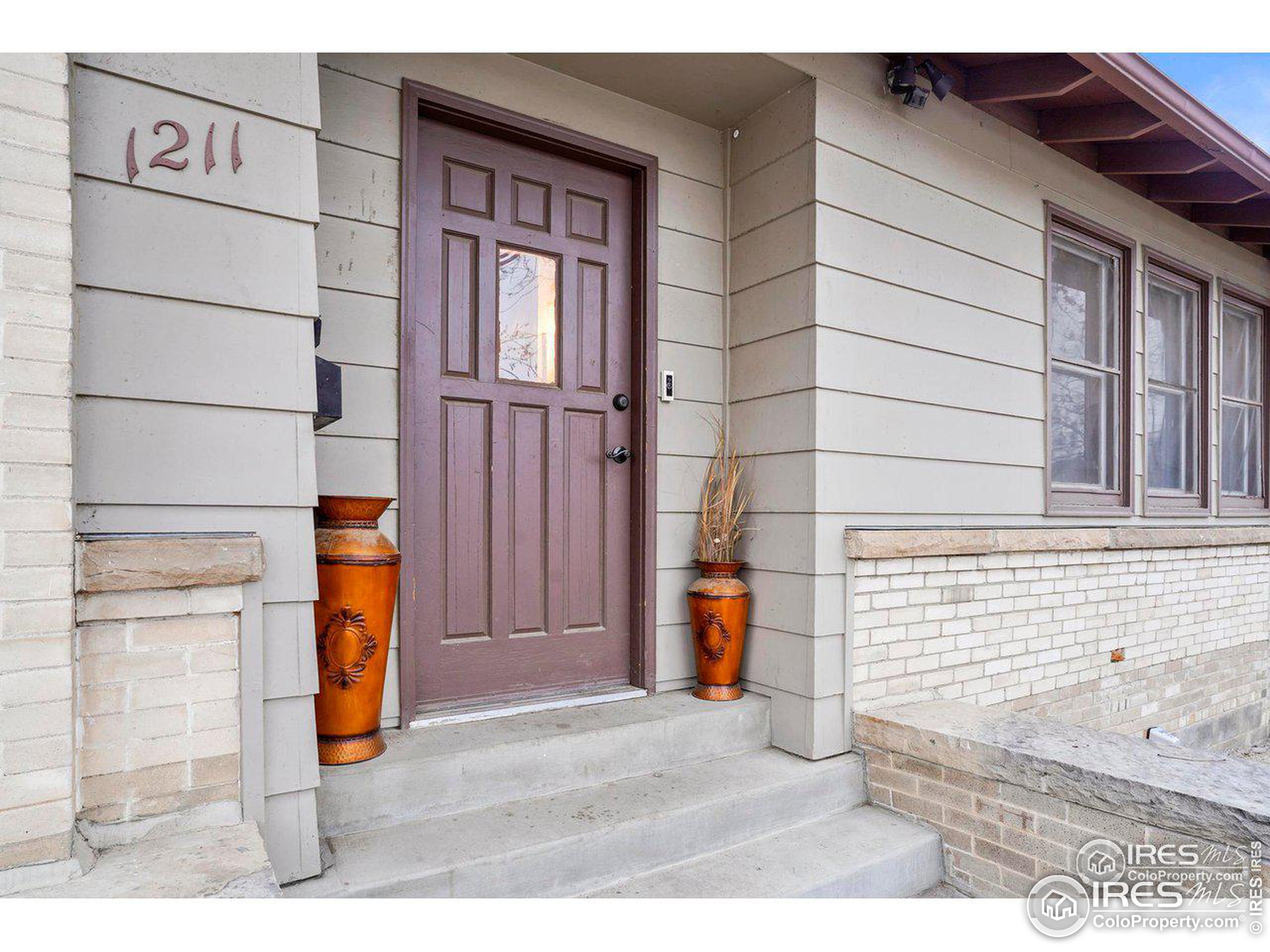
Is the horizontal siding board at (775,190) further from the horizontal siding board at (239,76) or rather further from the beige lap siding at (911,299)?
the horizontal siding board at (239,76)

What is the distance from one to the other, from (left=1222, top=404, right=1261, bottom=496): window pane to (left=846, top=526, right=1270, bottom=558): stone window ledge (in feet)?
1.04

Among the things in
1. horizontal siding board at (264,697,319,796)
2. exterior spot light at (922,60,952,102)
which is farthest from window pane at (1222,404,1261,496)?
horizontal siding board at (264,697,319,796)

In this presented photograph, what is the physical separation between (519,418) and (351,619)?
3.09 ft

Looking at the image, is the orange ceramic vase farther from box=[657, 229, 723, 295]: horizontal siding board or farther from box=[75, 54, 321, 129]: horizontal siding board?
box=[75, 54, 321, 129]: horizontal siding board

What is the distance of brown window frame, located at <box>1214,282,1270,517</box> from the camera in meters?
4.52

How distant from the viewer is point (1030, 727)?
2.49 meters

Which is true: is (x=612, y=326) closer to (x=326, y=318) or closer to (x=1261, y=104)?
(x=326, y=318)

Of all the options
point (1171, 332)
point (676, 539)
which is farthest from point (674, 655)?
point (1171, 332)

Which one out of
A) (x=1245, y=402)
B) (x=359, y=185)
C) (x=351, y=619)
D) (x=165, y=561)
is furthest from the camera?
(x=1245, y=402)

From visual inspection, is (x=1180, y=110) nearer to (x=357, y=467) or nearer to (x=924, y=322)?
(x=924, y=322)

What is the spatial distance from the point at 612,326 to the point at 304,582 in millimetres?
1531

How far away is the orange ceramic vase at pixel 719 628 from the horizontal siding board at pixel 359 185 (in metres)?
1.58

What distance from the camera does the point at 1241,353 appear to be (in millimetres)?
4812
